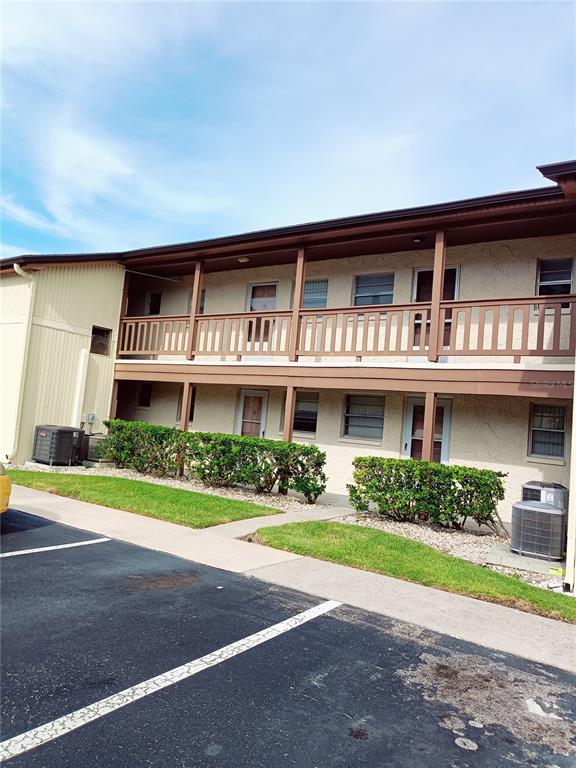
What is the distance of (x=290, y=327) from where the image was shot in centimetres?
1240

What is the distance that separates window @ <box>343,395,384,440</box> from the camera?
41.1 ft

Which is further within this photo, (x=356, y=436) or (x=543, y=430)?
(x=356, y=436)

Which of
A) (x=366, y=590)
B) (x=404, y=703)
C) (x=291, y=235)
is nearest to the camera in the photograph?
(x=404, y=703)

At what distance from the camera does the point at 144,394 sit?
16.8m

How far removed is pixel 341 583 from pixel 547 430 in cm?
685

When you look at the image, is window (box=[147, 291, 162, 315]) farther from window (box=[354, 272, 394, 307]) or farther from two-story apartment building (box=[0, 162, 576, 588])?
window (box=[354, 272, 394, 307])

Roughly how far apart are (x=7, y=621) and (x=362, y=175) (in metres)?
16.0

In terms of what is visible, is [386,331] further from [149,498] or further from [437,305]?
[149,498]

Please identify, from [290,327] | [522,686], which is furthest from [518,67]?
[522,686]

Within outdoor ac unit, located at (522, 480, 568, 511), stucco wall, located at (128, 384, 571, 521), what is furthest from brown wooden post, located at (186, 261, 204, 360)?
outdoor ac unit, located at (522, 480, 568, 511)

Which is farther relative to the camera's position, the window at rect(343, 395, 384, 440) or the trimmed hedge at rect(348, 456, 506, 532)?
the window at rect(343, 395, 384, 440)

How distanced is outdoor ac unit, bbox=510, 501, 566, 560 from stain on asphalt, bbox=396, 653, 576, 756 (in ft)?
12.0

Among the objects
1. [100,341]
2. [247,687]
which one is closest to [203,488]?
[100,341]

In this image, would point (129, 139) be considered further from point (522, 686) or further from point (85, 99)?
point (522, 686)
